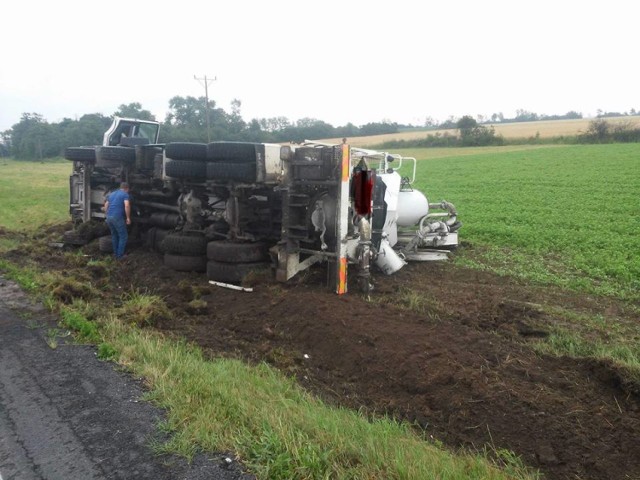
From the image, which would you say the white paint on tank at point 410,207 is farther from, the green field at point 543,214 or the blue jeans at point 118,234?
the blue jeans at point 118,234

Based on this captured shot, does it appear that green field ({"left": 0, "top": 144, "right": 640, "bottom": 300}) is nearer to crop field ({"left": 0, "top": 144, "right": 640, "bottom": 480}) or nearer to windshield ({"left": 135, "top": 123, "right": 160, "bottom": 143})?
crop field ({"left": 0, "top": 144, "right": 640, "bottom": 480})

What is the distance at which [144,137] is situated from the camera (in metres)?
13.7

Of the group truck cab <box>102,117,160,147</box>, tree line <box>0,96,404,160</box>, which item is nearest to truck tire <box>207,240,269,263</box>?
truck cab <box>102,117,160,147</box>

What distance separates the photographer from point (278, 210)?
28.2 ft

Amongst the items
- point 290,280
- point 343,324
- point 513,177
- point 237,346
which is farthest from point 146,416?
point 513,177

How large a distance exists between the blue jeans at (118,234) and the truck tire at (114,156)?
1209 mm

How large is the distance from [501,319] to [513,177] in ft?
66.2

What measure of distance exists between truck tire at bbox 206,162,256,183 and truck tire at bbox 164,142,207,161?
30cm

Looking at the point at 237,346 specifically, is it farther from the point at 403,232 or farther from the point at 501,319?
the point at 403,232

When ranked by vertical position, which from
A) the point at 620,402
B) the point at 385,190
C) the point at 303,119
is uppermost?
the point at 303,119

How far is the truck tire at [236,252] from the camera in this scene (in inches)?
320

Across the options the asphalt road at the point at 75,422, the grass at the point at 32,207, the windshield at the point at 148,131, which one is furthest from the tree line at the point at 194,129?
the asphalt road at the point at 75,422

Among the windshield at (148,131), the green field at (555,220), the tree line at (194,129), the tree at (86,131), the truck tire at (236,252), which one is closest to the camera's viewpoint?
the truck tire at (236,252)

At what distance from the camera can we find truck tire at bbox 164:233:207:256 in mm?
8703
